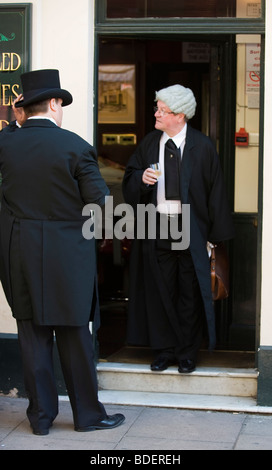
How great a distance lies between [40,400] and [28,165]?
1.42 m

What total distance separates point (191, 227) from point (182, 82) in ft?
12.3

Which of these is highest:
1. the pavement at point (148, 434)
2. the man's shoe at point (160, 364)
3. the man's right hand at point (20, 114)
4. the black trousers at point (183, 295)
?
the man's right hand at point (20, 114)

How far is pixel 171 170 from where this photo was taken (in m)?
6.27

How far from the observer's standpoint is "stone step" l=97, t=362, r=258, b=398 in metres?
6.20

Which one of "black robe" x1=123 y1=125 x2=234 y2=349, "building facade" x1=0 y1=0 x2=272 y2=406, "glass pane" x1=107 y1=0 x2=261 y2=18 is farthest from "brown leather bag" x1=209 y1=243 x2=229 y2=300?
"glass pane" x1=107 y1=0 x2=261 y2=18

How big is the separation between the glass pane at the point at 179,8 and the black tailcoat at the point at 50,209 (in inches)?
52.3

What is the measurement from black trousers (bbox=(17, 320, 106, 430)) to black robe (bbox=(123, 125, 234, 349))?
1045mm

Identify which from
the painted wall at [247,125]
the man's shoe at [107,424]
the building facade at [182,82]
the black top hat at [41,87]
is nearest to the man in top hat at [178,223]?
the building facade at [182,82]

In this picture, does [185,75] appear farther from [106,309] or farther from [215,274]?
[215,274]

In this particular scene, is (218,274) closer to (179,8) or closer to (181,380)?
(181,380)

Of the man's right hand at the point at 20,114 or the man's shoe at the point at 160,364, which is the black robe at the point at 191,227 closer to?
the man's shoe at the point at 160,364

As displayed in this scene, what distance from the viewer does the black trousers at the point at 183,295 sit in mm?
6320

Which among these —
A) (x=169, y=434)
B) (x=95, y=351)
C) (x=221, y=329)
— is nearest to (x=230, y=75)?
(x=221, y=329)

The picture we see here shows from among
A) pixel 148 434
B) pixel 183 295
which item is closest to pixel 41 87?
pixel 183 295
